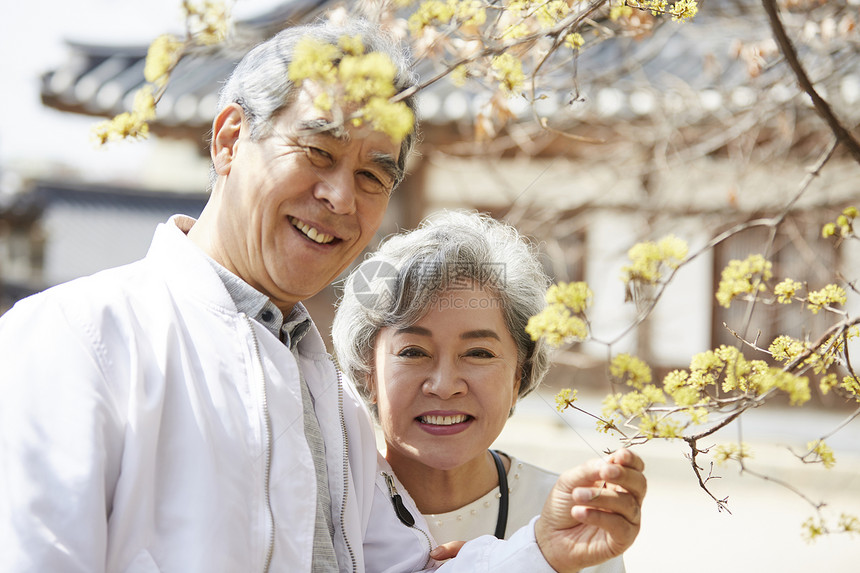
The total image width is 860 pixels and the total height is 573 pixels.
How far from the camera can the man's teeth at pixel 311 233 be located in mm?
1270

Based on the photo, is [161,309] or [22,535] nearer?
[22,535]

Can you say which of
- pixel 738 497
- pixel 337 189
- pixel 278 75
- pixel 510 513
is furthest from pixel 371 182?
pixel 738 497

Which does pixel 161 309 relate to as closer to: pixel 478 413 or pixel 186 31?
pixel 186 31

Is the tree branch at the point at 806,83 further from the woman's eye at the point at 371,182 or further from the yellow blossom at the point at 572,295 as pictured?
the woman's eye at the point at 371,182

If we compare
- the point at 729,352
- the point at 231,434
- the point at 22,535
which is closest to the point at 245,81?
the point at 231,434

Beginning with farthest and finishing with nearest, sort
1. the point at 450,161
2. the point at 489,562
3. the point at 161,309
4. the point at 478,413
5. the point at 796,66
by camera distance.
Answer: the point at 450,161 → the point at 478,413 → the point at 489,562 → the point at 161,309 → the point at 796,66

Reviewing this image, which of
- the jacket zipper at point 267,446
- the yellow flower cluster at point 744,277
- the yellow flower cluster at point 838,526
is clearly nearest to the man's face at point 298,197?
the jacket zipper at point 267,446

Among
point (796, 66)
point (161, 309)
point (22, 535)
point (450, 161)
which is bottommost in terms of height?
point (22, 535)

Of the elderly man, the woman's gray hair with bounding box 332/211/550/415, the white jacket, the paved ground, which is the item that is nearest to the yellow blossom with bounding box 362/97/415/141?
the elderly man

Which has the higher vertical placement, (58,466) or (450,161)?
(450,161)

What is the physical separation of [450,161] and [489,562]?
16.1 feet

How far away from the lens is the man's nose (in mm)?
1234

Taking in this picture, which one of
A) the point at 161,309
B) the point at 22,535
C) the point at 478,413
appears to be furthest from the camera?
the point at 478,413

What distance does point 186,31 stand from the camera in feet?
4.55
